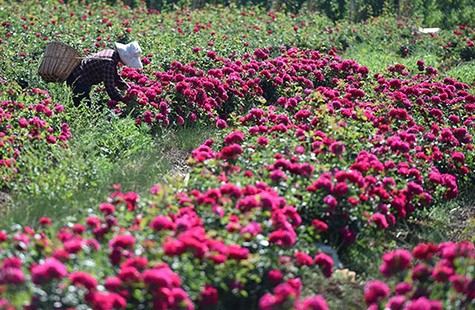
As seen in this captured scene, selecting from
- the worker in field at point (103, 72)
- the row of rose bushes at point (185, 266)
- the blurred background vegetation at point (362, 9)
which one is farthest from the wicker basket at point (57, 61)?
the blurred background vegetation at point (362, 9)

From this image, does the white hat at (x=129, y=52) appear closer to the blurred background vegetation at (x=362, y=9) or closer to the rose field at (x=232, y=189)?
the rose field at (x=232, y=189)

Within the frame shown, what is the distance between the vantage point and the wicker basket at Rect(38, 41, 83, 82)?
603 cm

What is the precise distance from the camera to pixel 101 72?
630 cm

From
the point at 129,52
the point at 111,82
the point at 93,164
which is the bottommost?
the point at 93,164

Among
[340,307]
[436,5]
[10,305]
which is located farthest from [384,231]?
[436,5]

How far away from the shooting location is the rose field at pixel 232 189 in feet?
10.0

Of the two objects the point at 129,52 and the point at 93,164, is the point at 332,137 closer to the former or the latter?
the point at 93,164

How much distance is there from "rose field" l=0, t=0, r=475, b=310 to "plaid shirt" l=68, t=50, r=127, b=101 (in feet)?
0.72

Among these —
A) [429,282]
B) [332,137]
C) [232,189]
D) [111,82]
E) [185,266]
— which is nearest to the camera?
[185,266]

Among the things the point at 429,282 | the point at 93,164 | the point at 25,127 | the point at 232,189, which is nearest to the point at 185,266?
the point at 232,189

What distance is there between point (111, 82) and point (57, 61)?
0.56 meters

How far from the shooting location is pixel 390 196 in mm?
4605

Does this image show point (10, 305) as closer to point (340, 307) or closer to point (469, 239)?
point (340, 307)

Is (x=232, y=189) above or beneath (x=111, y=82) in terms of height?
above
